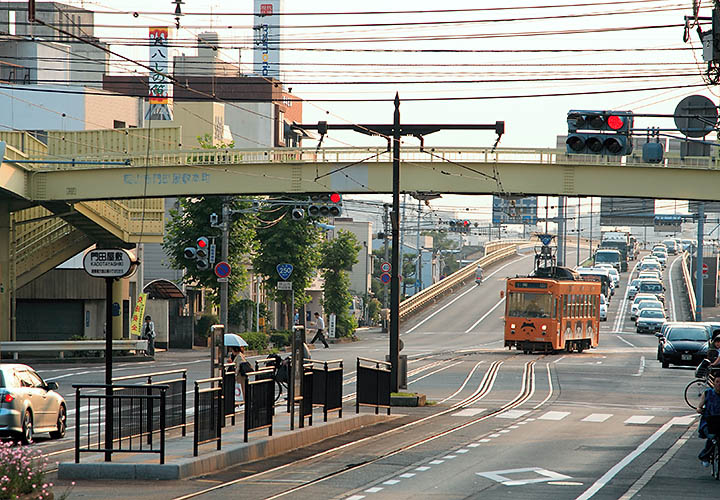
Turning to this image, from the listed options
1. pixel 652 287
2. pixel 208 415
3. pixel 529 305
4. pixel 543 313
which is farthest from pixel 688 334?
pixel 652 287

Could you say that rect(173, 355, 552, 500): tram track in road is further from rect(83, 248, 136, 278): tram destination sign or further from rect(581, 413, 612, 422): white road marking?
rect(83, 248, 136, 278): tram destination sign

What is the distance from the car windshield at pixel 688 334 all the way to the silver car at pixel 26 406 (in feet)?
89.9

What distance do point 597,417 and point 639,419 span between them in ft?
3.04

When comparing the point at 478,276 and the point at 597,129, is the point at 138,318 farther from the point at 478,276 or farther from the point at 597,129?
the point at 478,276

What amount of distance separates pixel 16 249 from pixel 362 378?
2698 centimetres

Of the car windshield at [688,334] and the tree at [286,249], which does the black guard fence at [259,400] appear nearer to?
the car windshield at [688,334]

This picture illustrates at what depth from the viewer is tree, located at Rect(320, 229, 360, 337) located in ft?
232

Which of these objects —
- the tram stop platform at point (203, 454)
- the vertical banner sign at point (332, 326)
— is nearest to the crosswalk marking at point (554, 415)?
the tram stop platform at point (203, 454)

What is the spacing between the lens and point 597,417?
2650 cm

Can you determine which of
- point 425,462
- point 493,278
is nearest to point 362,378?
point 425,462

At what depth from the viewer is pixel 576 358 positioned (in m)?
49.0

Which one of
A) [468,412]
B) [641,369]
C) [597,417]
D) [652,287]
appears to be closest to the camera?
[597,417]

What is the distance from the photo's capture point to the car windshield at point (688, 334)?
4288 centimetres

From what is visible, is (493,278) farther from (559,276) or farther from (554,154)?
(554,154)
